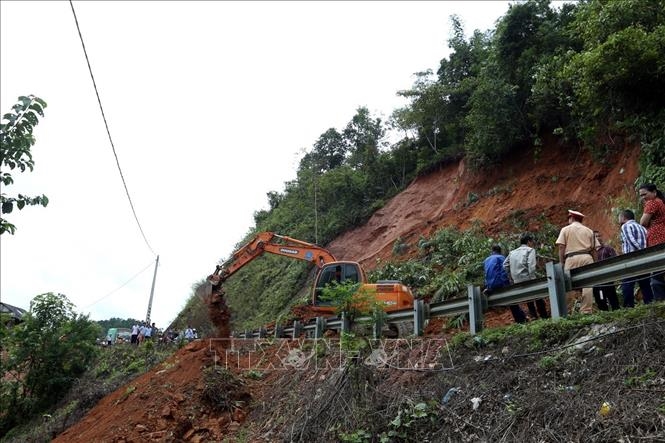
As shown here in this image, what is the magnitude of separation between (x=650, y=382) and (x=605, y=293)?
318cm

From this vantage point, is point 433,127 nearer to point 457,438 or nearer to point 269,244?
point 269,244

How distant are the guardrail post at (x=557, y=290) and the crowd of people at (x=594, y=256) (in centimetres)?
49

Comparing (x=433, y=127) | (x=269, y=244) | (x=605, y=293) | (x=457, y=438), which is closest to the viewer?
(x=457, y=438)

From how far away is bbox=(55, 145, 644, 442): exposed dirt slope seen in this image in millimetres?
7348

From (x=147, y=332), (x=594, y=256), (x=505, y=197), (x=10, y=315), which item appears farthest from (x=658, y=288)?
(x=147, y=332)

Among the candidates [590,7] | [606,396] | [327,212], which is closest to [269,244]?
[590,7]

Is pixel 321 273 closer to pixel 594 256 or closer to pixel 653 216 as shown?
pixel 594 256

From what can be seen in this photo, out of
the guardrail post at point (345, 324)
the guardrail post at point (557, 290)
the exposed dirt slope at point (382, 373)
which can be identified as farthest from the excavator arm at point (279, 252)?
the guardrail post at point (557, 290)

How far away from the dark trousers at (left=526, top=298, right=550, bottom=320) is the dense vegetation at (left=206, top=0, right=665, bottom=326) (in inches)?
250

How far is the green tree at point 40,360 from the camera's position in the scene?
61.3ft

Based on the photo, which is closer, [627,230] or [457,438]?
[457,438]

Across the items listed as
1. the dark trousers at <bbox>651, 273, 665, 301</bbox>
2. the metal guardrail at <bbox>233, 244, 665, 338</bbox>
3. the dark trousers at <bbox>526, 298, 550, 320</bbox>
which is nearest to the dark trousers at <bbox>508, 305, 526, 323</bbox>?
the dark trousers at <bbox>526, 298, 550, 320</bbox>

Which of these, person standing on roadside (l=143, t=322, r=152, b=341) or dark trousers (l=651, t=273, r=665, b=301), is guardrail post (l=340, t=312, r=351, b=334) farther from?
person standing on roadside (l=143, t=322, r=152, b=341)

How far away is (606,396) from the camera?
13.2ft
